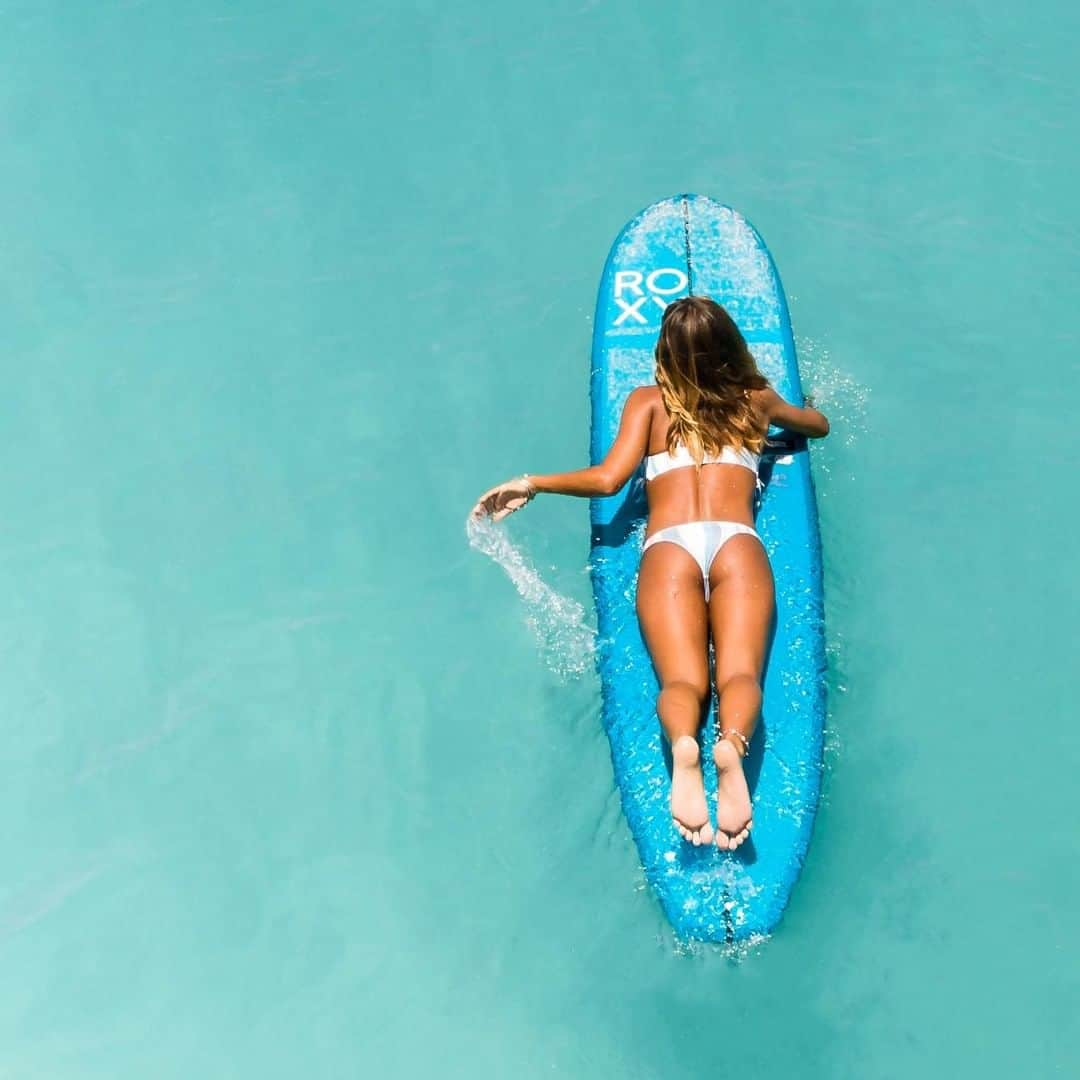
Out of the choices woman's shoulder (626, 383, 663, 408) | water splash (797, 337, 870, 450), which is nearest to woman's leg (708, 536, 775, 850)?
woman's shoulder (626, 383, 663, 408)

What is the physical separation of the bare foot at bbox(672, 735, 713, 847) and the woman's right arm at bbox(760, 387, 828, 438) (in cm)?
124

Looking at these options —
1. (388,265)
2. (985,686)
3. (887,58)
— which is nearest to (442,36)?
(388,265)

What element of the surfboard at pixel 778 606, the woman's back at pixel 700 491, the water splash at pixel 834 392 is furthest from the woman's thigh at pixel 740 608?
the water splash at pixel 834 392

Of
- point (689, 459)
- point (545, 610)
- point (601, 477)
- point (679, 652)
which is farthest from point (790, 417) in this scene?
point (545, 610)

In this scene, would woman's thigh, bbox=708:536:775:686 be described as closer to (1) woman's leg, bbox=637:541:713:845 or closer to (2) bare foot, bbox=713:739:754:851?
(1) woman's leg, bbox=637:541:713:845

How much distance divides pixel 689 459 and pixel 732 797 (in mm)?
1148

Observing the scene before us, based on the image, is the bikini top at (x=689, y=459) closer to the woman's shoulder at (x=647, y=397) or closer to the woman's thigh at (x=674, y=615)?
the woman's shoulder at (x=647, y=397)

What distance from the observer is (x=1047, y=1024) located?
3.75 meters

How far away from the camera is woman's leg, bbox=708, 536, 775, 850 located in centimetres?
335

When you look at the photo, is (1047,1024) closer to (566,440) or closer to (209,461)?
(566,440)

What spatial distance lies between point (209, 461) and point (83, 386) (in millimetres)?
832

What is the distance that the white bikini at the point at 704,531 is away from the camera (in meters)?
3.84

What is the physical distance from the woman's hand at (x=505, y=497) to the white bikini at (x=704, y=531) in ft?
1.44

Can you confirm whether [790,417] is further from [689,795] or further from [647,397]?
[689,795]
